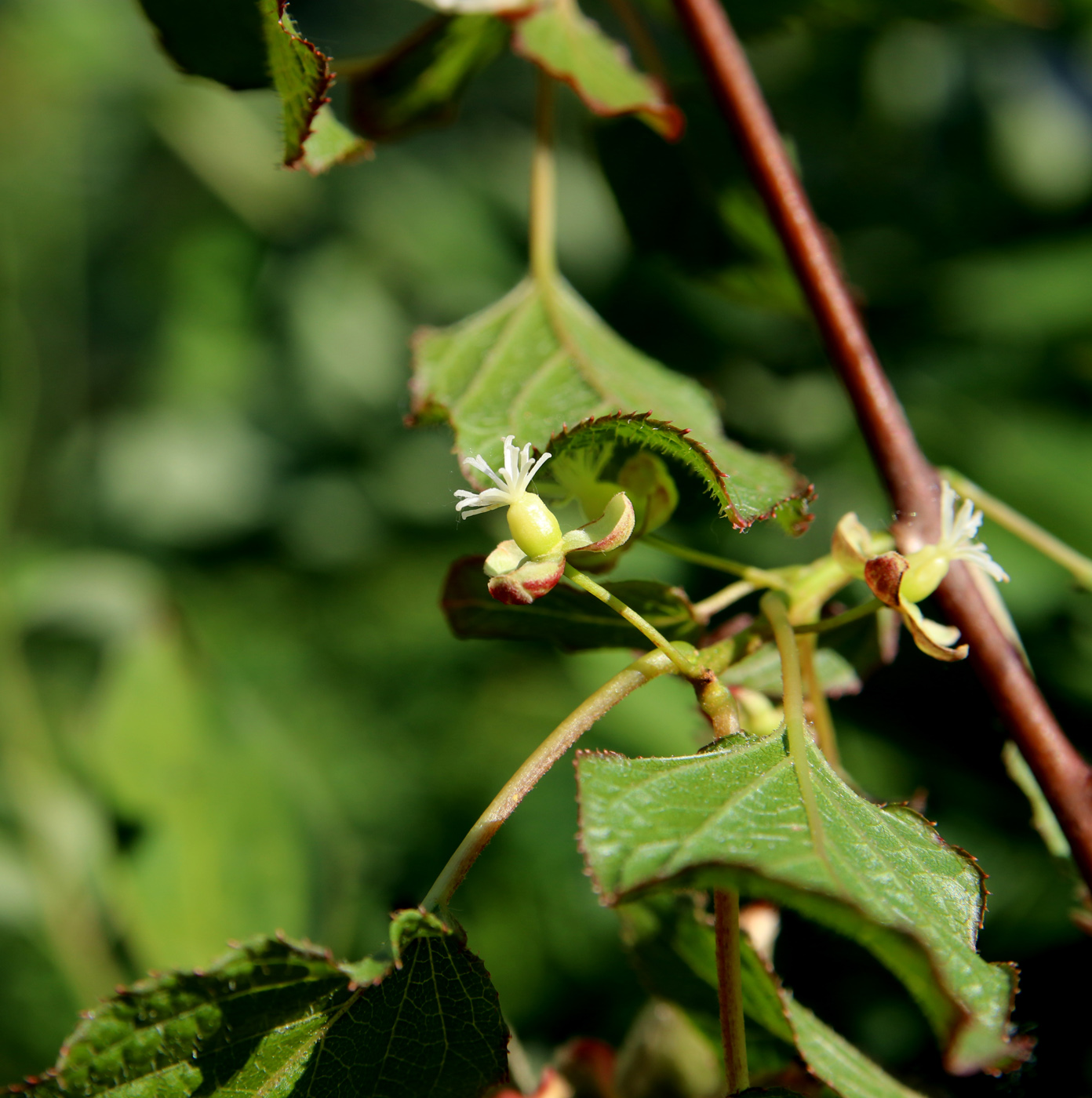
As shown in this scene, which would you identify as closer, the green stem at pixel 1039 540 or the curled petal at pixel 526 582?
the curled petal at pixel 526 582

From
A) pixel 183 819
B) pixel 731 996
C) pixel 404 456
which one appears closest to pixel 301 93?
pixel 731 996

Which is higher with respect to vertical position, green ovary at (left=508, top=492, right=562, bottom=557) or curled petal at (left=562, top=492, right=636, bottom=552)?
green ovary at (left=508, top=492, right=562, bottom=557)

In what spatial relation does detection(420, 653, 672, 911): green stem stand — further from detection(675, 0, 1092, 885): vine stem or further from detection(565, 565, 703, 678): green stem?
detection(675, 0, 1092, 885): vine stem

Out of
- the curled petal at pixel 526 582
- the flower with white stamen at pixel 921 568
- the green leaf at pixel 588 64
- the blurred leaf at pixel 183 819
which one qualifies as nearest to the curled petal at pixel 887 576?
the flower with white stamen at pixel 921 568

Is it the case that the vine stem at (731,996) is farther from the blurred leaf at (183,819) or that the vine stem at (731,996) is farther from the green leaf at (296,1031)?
the blurred leaf at (183,819)

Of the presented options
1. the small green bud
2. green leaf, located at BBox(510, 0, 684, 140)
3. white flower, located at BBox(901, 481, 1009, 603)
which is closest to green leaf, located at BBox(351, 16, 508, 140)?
green leaf, located at BBox(510, 0, 684, 140)

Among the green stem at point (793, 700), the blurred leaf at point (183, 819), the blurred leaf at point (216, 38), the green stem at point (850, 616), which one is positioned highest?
the blurred leaf at point (216, 38)

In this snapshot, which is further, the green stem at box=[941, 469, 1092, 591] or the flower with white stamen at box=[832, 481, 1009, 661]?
the green stem at box=[941, 469, 1092, 591]
